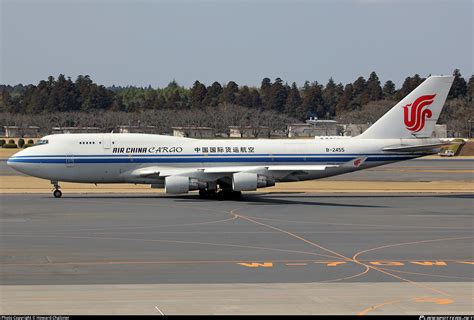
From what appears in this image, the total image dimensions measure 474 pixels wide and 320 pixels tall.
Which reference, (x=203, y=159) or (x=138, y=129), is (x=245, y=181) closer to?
(x=203, y=159)

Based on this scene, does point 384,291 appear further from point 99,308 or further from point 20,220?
point 20,220

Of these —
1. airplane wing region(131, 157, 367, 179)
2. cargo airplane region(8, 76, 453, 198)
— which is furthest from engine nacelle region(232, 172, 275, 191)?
airplane wing region(131, 157, 367, 179)

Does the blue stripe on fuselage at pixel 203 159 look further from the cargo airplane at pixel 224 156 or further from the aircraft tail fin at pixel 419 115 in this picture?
the aircraft tail fin at pixel 419 115

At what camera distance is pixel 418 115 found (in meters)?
57.3

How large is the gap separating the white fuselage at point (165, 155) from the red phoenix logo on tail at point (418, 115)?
101 centimetres

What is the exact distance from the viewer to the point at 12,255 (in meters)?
30.0

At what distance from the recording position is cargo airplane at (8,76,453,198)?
178ft

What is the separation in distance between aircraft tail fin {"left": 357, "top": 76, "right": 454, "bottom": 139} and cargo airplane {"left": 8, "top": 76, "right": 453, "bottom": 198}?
Result: 7cm

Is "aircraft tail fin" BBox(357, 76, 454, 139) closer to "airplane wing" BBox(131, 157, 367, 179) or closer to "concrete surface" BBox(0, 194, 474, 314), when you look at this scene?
"airplane wing" BBox(131, 157, 367, 179)

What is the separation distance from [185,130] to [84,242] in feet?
531

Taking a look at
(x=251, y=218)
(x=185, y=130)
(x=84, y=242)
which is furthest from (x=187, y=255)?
(x=185, y=130)

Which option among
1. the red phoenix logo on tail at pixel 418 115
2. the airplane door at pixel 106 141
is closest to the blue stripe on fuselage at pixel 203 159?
the airplane door at pixel 106 141

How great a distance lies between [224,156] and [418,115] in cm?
1339

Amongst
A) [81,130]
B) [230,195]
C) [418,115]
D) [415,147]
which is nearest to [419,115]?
[418,115]
